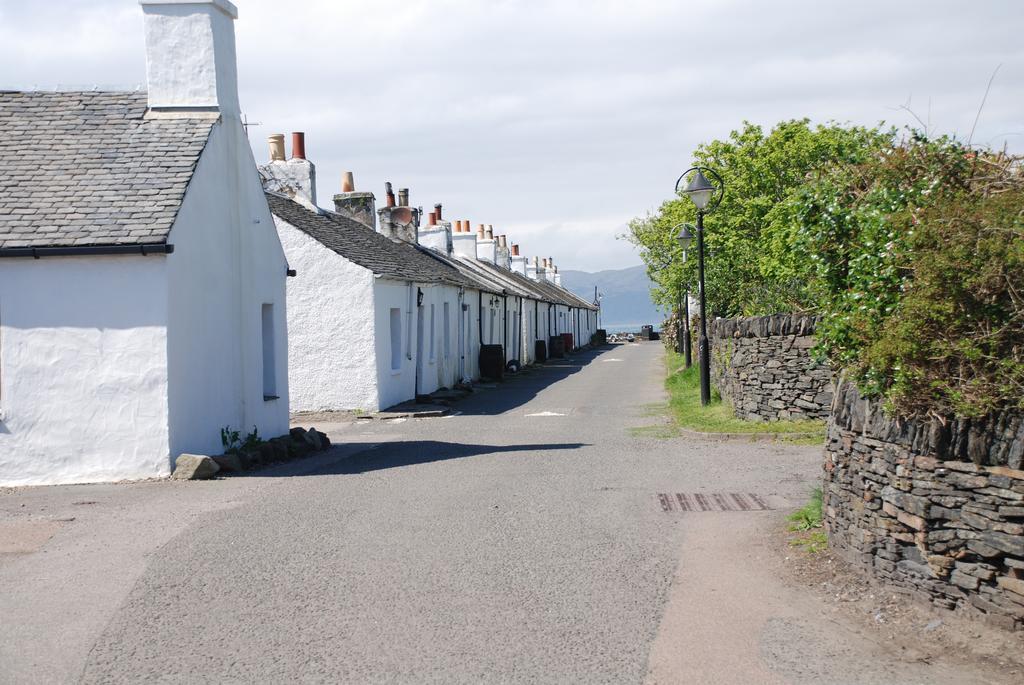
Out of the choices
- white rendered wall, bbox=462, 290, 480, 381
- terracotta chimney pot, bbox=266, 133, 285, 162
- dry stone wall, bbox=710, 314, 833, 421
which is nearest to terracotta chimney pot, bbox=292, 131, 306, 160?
terracotta chimney pot, bbox=266, 133, 285, 162

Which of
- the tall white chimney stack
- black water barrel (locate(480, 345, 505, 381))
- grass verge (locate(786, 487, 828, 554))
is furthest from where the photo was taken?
black water barrel (locate(480, 345, 505, 381))

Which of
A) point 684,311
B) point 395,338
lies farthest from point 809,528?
point 684,311

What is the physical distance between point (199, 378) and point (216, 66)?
16.3ft

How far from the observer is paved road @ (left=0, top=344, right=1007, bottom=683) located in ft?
20.5

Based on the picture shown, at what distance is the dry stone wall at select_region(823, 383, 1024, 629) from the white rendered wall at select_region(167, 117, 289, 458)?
9633 millimetres

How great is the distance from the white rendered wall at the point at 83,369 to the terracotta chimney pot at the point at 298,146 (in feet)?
50.0

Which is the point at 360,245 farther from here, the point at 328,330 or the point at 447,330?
the point at 447,330

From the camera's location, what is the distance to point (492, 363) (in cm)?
3688

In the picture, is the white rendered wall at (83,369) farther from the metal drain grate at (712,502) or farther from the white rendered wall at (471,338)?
the white rendered wall at (471,338)

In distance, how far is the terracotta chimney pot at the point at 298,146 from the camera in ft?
94.0

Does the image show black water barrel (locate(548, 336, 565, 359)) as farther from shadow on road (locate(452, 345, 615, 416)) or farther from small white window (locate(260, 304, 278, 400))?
small white window (locate(260, 304, 278, 400))

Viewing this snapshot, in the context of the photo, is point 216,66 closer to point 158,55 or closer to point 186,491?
point 158,55

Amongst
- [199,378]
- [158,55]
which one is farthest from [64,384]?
[158,55]

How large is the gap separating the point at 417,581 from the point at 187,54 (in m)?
11.3
